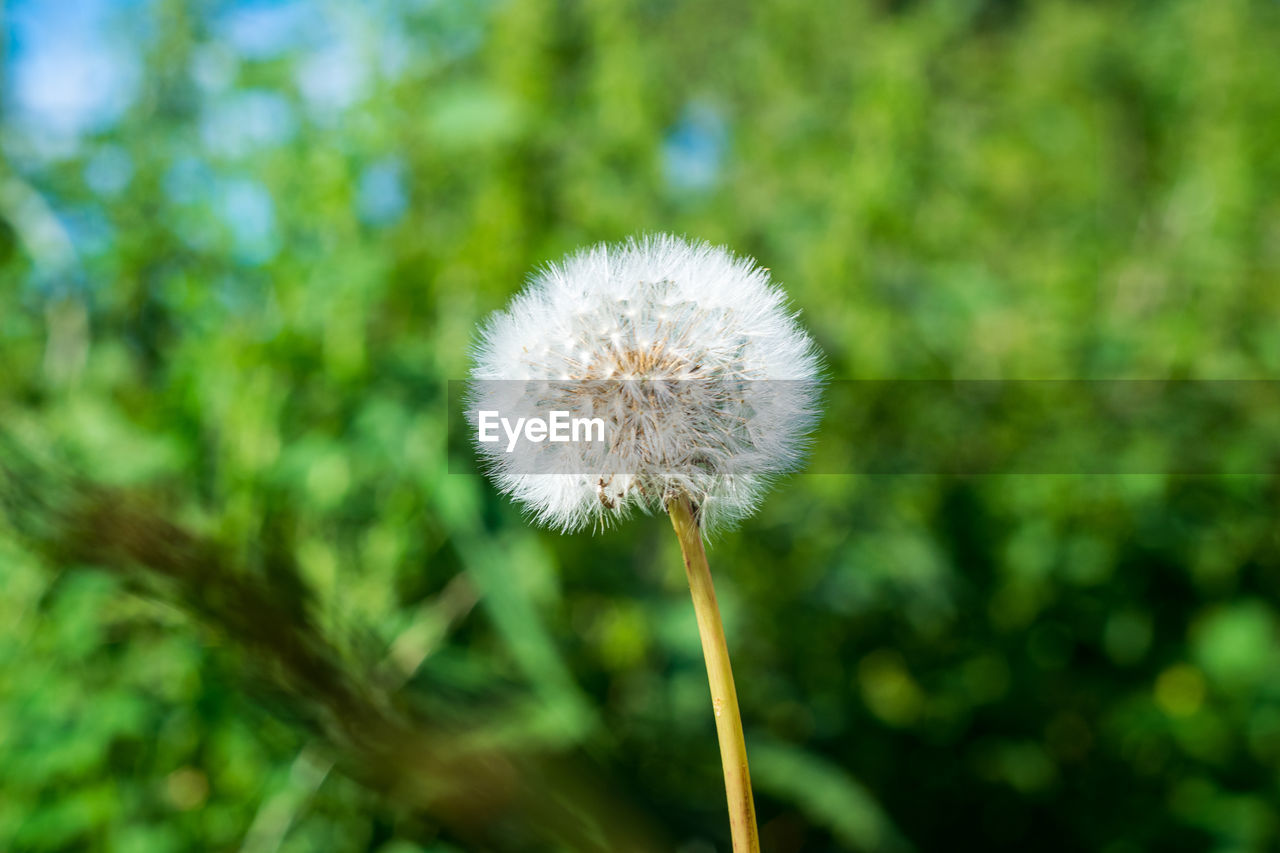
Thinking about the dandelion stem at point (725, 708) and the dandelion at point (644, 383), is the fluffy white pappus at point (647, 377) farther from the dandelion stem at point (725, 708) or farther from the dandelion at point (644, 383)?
the dandelion stem at point (725, 708)

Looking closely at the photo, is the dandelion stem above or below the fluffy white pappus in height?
below

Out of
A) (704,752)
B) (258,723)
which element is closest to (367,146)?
(258,723)

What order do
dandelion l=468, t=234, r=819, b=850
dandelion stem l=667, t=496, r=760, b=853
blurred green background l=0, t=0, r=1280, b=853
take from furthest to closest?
blurred green background l=0, t=0, r=1280, b=853 → dandelion l=468, t=234, r=819, b=850 → dandelion stem l=667, t=496, r=760, b=853

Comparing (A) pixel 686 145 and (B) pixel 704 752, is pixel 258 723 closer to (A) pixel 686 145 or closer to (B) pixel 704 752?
(B) pixel 704 752

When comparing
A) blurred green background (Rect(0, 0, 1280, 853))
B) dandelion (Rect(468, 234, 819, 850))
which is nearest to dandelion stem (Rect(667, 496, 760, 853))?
dandelion (Rect(468, 234, 819, 850))

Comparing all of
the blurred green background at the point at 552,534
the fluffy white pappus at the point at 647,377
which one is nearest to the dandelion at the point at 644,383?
the fluffy white pappus at the point at 647,377

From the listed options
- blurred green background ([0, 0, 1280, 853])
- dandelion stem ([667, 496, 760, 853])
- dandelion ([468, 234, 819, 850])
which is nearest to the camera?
dandelion stem ([667, 496, 760, 853])

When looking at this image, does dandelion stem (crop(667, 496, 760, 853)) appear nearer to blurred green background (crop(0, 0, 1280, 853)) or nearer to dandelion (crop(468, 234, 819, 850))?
dandelion (crop(468, 234, 819, 850))

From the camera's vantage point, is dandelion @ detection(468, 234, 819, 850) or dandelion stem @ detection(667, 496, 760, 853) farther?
dandelion @ detection(468, 234, 819, 850)
